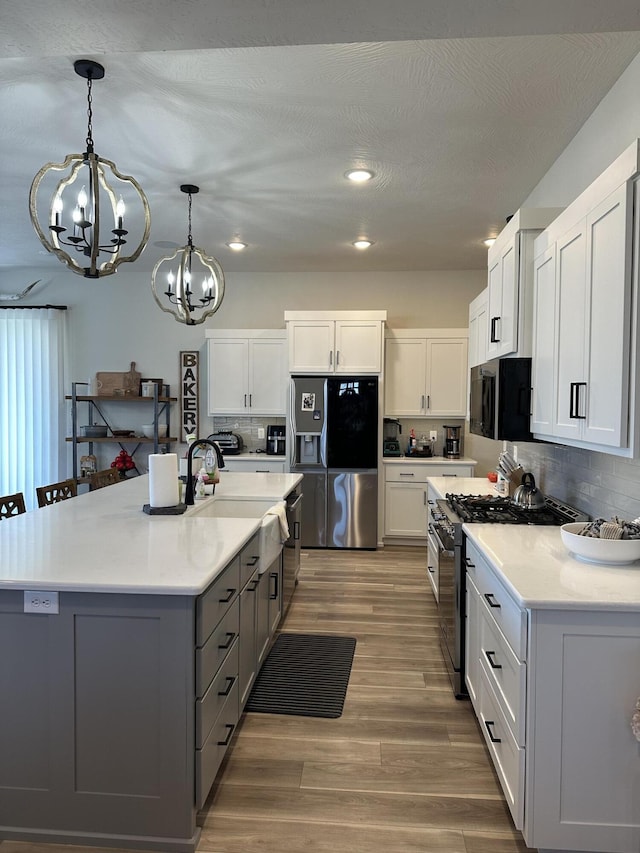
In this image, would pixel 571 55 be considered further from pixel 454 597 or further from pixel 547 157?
pixel 454 597

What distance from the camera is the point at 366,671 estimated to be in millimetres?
3133

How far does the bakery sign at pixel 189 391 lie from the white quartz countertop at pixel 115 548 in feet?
9.97

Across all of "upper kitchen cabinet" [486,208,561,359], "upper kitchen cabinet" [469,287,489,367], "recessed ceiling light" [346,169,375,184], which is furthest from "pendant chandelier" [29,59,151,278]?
"upper kitchen cabinet" [469,287,489,367]

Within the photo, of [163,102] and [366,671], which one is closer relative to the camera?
[163,102]

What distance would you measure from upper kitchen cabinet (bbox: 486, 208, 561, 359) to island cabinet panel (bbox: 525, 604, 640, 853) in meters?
1.59

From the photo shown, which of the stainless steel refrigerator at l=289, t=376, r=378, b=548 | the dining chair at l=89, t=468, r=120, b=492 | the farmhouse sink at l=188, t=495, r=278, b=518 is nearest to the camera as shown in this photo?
the farmhouse sink at l=188, t=495, r=278, b=518

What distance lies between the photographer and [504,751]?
6.57ft

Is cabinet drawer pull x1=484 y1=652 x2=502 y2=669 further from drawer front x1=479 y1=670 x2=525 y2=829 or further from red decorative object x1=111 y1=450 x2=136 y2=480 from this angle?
red decorative object x1=111 y1=450 x2=136 y2=480

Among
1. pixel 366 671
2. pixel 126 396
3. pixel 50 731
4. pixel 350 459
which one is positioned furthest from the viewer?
pixel 126 396

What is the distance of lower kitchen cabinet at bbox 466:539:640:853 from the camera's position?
1.73 meters

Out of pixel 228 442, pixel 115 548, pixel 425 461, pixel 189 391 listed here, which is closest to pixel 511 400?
pixel 115 548

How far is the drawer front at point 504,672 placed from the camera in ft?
5.86

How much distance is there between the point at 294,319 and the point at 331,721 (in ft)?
13.0

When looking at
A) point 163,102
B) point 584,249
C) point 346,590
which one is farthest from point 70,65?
point 346,590
